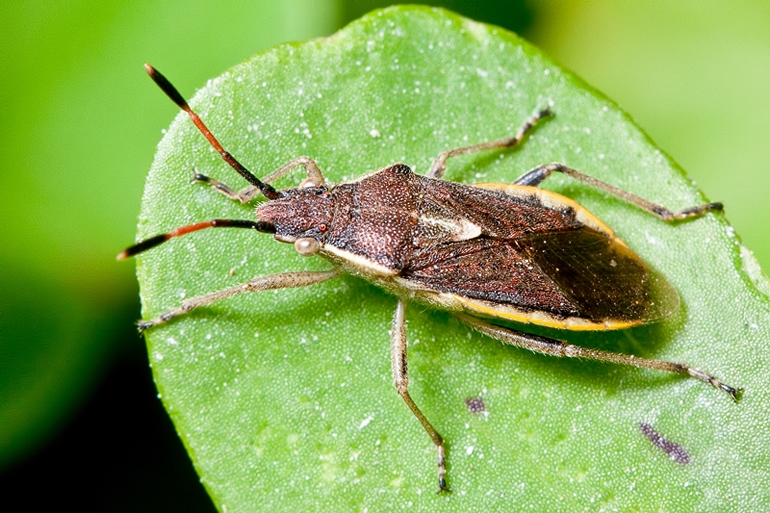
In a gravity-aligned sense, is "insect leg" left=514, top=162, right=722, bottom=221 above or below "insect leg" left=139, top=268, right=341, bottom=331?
below

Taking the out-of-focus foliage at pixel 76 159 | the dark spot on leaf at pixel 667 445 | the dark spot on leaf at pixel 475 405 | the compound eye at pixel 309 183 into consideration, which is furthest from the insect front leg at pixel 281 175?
the dark spot on leaf at pixel 667 445

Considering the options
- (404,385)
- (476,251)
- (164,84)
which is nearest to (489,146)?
(476,251)

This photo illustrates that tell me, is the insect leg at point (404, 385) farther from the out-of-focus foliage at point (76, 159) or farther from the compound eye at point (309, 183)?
the out-of-focus foliage at point (76, 159)

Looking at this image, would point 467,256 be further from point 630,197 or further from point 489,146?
point 630,197

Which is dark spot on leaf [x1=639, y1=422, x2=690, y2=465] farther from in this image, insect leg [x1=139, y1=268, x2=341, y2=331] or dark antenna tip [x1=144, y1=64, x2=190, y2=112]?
dark antenna tip [x1=144, y1=64, x2=190, y2=112]

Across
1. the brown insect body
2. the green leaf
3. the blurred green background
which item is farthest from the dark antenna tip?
the blurred green background
